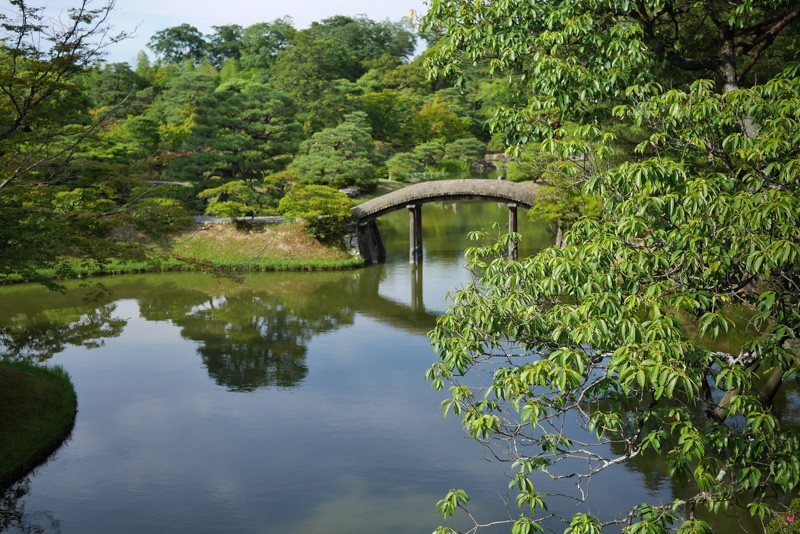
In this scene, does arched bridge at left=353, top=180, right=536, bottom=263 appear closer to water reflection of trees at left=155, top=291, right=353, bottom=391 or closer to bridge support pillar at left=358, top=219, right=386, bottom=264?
bridge support pillar at left=358, top=219, right=386, bottom=264

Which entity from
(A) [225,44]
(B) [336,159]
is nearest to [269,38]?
(A) [225,44]

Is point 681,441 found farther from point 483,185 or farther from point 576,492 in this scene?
point 483,185

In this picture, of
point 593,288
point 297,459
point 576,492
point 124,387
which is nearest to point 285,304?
point 124,387

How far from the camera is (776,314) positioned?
595 cm

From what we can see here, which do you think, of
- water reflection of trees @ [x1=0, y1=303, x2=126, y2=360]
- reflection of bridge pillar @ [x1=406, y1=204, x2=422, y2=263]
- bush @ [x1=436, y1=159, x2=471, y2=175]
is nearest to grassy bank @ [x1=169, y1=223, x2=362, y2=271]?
reflection of bridge pillar @ [x1=406, y1=204, x2=422, y2=263]

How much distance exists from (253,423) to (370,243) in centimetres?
1789

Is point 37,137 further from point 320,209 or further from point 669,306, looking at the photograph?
point 320,209

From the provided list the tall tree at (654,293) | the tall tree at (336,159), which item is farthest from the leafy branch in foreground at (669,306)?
the tall tree at (336,159)

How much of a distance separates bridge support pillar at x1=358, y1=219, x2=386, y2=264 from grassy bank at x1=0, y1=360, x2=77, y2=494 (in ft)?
52.9

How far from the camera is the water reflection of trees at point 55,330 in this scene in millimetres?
18344

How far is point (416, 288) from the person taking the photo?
25.0 meters

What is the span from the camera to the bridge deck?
2680 cm

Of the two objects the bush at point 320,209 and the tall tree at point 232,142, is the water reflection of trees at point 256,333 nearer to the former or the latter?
the bush at point 320,209

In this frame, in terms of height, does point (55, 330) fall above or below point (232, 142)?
below
